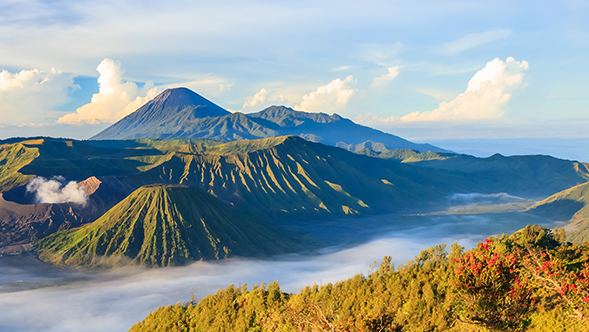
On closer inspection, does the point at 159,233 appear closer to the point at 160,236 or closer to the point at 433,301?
the point at 160,236

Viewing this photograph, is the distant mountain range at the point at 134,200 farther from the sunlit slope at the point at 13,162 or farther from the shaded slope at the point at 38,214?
the sunlit slope at the point at 13,162

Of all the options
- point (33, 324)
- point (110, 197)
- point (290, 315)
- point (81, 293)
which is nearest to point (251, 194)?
point (110, 197)

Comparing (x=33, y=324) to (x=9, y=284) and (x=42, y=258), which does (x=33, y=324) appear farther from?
(x=42, y=258)

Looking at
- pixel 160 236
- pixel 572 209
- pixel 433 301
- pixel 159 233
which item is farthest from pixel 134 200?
pixel 572 209

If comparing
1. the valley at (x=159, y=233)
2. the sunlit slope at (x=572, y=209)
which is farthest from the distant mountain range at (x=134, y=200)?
the sunlit slope at (x=572, y=209)

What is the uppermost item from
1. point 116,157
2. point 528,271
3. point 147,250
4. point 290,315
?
point 116,157
